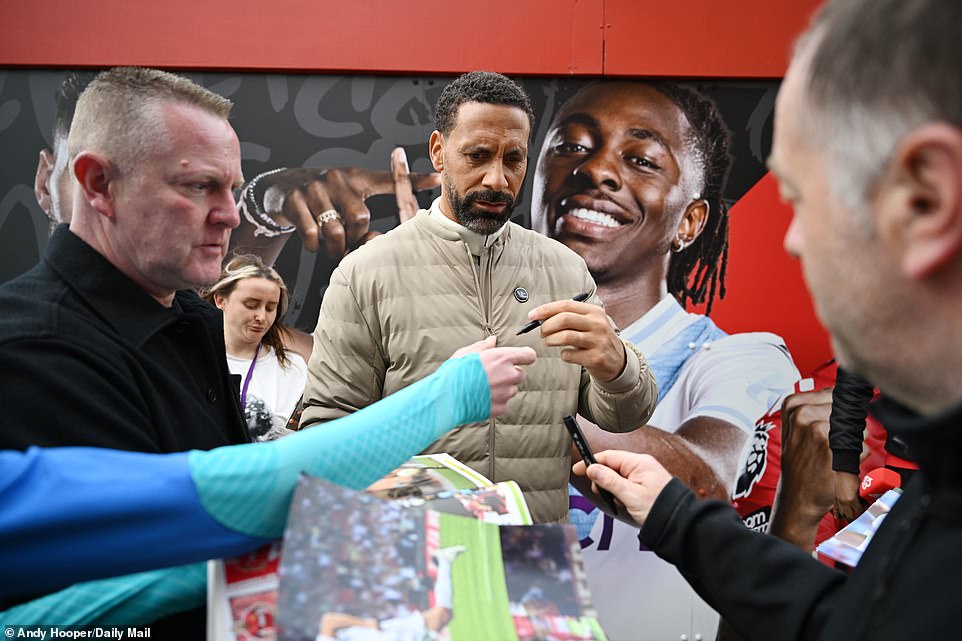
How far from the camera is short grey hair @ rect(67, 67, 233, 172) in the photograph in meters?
1.20

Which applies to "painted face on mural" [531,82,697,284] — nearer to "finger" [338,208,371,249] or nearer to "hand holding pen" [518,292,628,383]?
"finger" [338,208,371,249]

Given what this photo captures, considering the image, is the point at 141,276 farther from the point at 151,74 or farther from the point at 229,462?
the point at 229,462

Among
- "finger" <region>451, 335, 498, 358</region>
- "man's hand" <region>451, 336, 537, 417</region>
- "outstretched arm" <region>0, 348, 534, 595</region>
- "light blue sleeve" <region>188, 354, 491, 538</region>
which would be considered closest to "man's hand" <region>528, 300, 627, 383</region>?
"finger" <region>451, 335, 498, 358</region>

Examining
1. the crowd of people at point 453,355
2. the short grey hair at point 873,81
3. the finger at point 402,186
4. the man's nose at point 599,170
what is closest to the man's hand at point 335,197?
the finger at point 402,186

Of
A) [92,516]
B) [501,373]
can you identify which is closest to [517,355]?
[501,373]

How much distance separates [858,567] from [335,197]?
292cm

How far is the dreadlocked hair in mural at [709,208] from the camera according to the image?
3.45 metres

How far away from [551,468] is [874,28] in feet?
5.56

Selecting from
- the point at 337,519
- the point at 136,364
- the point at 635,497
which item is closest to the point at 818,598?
the point at 635,497

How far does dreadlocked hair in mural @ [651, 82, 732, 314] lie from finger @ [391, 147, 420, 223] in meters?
1.26

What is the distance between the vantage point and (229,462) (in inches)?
31.6

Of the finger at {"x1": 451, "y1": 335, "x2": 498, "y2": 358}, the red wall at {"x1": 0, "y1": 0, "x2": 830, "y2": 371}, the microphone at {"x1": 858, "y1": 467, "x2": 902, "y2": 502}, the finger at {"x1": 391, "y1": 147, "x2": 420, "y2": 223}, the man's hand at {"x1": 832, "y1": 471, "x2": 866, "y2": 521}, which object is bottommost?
the man's hand at {"x1": 832, "y1": 471, "x2": 866, "y2": 521}

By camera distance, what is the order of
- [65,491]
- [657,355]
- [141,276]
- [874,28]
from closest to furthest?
[874,28], [65,491], [141,276], [657,355]

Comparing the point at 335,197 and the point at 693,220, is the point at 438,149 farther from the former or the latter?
the point at 693,220
